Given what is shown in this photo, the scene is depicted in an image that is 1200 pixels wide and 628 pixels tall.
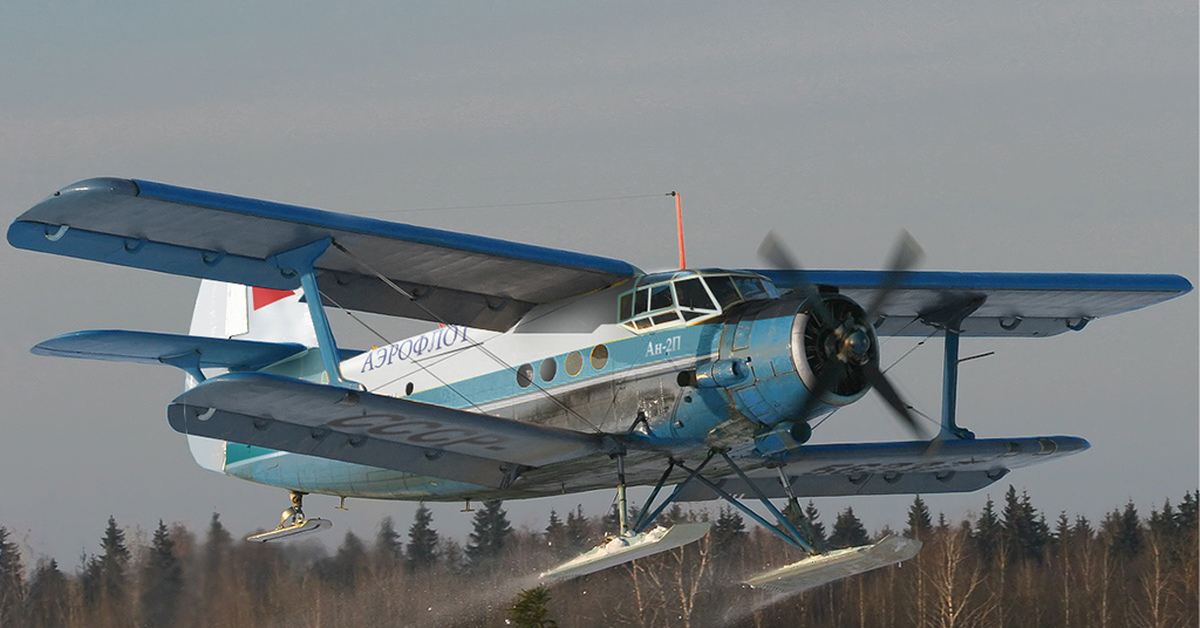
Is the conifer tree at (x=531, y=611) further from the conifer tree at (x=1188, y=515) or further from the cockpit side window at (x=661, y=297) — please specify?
the conifer tree at (x=1188, y=515)

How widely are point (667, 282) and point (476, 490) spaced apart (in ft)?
12.1

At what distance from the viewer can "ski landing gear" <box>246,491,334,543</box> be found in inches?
870

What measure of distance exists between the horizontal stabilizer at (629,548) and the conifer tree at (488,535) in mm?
12132

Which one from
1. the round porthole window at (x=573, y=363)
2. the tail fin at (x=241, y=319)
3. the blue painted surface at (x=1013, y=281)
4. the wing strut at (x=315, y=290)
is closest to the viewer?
the wing strut at (x=315, y=290)

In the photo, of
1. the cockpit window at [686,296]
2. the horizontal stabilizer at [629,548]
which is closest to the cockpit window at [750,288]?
the cockpit window at [686,296]

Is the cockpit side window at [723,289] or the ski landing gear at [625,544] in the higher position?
the cockpit side window at [723,289]

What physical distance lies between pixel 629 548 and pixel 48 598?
18.4 metres

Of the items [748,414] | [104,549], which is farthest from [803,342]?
[104,549]

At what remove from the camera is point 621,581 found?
36031 millimetres

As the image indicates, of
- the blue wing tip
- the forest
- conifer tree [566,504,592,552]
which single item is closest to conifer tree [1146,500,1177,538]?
the forest

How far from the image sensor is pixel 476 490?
20.0m

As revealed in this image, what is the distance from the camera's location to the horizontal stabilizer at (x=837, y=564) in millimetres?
18406

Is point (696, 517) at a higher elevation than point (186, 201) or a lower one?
lower

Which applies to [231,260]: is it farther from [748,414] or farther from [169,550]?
[169,550]
